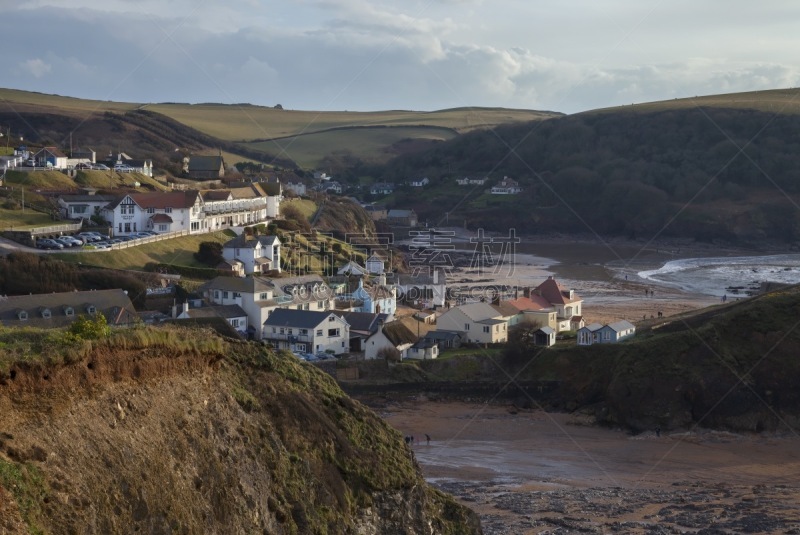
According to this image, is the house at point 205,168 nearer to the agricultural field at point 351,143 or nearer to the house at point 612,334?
the house at point 612,334

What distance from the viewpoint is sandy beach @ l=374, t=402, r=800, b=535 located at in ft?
80.6

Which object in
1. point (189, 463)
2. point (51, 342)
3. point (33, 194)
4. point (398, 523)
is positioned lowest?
point (398, 523)

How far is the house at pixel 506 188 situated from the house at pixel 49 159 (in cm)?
5816

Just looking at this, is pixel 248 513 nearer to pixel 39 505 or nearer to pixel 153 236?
pixel 39 505

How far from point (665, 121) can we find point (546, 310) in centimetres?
10185

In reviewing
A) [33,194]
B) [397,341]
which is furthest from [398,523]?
[33,194]

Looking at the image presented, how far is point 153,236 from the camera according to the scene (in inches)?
2136

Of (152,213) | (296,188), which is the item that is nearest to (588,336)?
(152,213)

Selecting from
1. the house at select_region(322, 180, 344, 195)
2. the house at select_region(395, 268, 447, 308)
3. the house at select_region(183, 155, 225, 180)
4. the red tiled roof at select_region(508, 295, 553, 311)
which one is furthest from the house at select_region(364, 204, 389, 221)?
the red tiled roof at select_region(508, 295, 553, 311)

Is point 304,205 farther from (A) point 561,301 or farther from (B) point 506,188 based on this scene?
(B) point 506,188

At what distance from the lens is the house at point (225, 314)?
40812 mm

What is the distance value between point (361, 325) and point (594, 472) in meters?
15.3

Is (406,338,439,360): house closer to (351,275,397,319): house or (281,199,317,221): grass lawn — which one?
(351,275,397,319): house

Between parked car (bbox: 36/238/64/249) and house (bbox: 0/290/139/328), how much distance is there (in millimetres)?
11029
